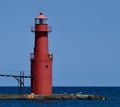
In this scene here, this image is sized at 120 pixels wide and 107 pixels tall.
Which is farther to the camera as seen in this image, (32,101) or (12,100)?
(12,100)

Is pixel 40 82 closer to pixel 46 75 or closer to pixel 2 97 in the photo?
pixel 46 75

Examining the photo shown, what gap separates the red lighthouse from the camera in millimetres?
66375

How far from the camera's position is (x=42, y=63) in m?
66.7

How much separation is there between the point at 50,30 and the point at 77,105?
26.6ft

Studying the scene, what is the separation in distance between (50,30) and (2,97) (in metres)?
9.29

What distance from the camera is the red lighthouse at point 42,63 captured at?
218 ft

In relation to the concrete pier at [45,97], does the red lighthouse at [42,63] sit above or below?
above

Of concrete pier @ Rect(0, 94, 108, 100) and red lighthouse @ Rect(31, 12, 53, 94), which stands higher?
red lighthouse @ Rect(31, 12, 53, 94)

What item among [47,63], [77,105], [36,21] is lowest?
[77,105]

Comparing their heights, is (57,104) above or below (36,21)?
below

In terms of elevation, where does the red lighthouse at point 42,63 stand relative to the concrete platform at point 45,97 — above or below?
above

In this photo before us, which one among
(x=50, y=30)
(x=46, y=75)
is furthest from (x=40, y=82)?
(x=50, y=30)

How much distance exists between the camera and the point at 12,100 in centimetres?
7356

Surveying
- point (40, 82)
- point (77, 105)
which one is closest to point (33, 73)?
point (40, 82)
